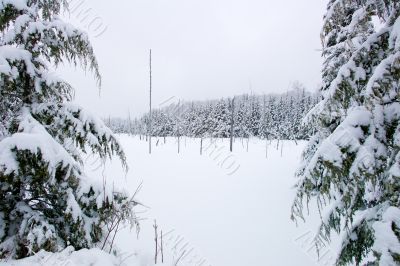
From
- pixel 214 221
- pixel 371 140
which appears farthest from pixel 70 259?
pixel 214 221

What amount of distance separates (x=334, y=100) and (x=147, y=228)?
804cm

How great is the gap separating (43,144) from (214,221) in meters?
8.86

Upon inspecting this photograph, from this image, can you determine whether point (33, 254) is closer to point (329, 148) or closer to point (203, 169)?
point (329, 148)

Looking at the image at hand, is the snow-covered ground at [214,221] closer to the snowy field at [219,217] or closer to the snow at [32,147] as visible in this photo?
the snowy field at [219,217]

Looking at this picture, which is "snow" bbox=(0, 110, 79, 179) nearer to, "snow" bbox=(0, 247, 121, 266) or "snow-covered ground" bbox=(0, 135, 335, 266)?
"snow-covered ground" bbox=(0, 135, 335, 266)

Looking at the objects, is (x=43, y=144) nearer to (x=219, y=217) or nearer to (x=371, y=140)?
(x=371, y=140)

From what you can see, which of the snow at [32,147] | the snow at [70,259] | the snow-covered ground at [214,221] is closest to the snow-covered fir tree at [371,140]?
the snow at [70,259]

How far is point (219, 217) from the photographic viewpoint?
11.2 m

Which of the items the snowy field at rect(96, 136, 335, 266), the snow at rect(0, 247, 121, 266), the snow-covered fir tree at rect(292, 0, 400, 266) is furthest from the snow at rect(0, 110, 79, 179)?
the snow-covered fir tree at rect(292, 0, 400, 266)

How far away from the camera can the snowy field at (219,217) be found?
823 cm

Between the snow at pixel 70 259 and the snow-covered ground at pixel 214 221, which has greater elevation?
the snow at pixel 70 259

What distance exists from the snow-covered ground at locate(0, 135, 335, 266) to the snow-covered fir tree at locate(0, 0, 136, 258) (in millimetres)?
336

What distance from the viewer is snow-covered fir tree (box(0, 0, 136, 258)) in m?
2.92

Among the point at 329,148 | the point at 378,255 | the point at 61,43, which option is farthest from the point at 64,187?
the point at 378,255
